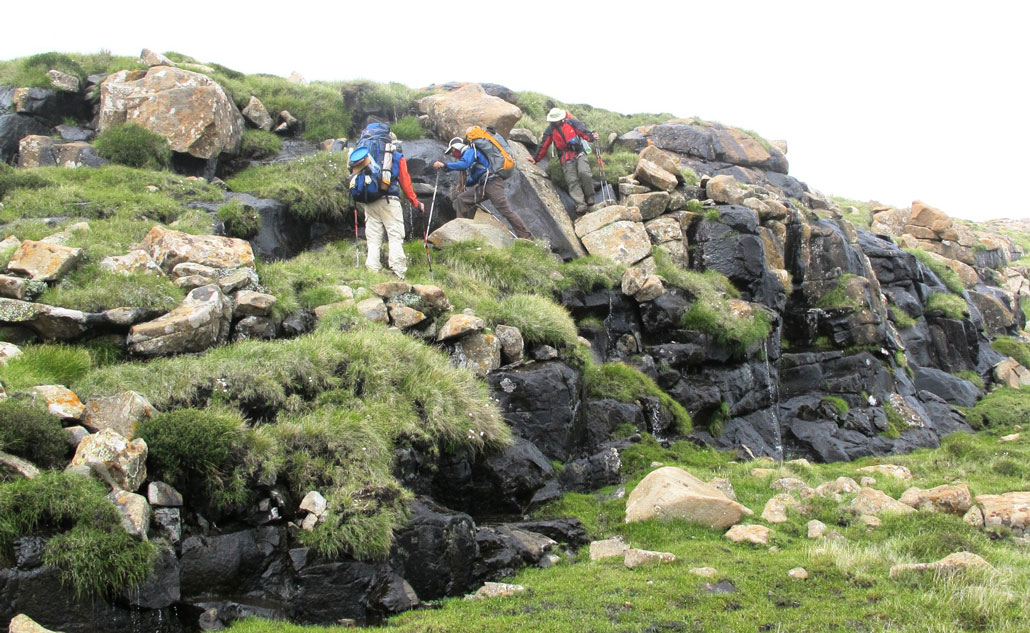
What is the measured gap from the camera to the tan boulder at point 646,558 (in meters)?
10.0

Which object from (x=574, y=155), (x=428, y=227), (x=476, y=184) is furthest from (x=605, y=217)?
(x=428, y=227)

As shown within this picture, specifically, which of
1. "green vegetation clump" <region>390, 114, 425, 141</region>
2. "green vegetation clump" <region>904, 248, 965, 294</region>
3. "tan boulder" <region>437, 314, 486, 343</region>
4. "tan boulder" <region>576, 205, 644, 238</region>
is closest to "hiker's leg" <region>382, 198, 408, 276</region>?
"tan boulder" <region>437, 314, 486, 343</region>

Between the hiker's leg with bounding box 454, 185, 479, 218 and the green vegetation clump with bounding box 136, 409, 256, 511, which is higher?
the hiker's leg with bounding box 454, 185, 479, 218

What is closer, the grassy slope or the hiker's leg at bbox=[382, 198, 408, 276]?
the grassy slope

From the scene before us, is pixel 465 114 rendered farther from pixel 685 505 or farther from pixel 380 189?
pixel 685 505

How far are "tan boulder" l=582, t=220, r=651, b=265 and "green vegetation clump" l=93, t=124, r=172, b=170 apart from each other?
525 inches

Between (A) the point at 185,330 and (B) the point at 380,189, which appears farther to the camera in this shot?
(B) the point at 380,189

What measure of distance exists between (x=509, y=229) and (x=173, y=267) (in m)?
10.5

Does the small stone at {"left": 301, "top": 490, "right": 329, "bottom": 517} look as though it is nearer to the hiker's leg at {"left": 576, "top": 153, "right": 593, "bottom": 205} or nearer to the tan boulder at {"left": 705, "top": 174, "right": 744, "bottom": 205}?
the hiker's leg at {"left": 576, "top": 153, "right": 593, "bottom": 205}

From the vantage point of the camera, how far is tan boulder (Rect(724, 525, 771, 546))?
10805 millimetres

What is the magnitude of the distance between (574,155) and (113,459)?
1993 cm

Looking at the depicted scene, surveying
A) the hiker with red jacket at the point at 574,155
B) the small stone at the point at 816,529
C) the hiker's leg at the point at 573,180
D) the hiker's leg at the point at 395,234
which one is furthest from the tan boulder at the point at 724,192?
the small stone at the point at 816,529

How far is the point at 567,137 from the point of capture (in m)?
26.0

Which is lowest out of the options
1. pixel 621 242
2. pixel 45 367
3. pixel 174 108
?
pixel 45 367
